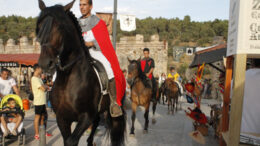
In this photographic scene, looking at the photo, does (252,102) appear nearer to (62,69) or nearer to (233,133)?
(233,133)

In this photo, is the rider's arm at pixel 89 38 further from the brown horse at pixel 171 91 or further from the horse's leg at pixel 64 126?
the brown horse at pixel 171 91

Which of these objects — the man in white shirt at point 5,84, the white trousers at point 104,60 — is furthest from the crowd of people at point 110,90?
the man in white shirt at point 5,84

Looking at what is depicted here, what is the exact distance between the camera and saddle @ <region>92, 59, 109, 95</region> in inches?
129

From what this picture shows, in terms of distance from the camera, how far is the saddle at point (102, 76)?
3.28 metres

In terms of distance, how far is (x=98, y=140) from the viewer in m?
5.80

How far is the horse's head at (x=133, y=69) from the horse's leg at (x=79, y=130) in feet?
12.8

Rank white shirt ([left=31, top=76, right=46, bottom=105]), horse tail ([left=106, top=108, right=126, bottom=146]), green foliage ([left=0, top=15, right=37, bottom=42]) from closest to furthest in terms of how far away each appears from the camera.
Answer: horse tail ([left=106, top=108, right=126, bottom=146])
white shirt ([left=31, top=76, right=46, bottom=105])
green foliage ([left=0, top=15, right=37, bottom=42])

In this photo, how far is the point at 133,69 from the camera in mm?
6727

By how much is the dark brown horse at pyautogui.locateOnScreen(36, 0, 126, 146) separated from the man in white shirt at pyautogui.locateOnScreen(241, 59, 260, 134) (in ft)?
6.78

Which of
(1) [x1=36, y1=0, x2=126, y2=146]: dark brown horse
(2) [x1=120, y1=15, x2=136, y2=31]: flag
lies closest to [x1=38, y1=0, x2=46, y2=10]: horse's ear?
(1) [x1=36, y1=0, x2=126, y2=146]: dark brown horse

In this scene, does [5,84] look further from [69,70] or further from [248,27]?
[248,27]

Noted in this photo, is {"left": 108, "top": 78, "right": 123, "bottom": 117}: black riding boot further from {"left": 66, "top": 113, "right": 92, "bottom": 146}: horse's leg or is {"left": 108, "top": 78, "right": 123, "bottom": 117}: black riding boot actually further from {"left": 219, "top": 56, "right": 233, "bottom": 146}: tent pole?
{"left": 219, "top": 56, "right": 233, "bottom": 146}: tent pole

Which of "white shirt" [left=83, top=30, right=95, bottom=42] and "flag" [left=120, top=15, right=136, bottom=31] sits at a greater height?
"flag" [left=120, top=15, right=136, bottom=31]

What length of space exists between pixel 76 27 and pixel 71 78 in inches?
29.1
